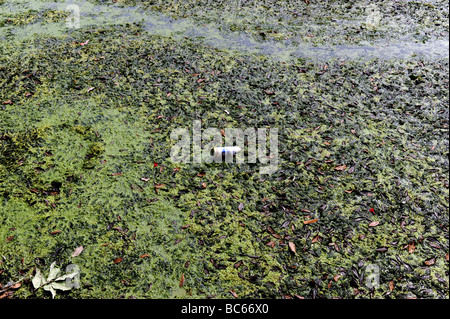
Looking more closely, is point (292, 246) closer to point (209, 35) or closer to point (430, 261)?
point (430, 261)

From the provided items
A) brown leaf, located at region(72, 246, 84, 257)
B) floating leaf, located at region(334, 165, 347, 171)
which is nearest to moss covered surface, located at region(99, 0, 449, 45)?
floating leaf, located at region(334, 165, 347, 171)

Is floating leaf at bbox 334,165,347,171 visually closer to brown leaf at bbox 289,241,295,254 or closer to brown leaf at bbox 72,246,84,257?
brown leaf at bbox 289,241,295,254

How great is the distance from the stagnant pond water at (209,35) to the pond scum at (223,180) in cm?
20

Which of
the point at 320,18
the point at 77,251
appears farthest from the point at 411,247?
the point at 320,18

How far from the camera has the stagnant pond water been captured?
3.09 metres

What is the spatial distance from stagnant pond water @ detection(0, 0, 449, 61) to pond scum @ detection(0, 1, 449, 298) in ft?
0.67

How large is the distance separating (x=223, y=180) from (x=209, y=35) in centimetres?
201

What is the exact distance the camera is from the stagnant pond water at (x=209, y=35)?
3092 mm

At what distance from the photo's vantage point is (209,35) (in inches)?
132

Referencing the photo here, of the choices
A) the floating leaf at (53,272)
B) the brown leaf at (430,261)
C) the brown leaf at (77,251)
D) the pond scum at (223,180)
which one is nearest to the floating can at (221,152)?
the pond scum at (223,180)

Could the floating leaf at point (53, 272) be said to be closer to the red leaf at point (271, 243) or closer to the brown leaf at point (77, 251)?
the brown leaf at point (77, 251)

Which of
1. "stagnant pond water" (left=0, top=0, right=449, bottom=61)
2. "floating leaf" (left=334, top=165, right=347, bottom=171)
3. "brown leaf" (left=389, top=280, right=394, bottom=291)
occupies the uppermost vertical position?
"stagnant pond water" (left=0, top=0, right=449, bottom=61)
